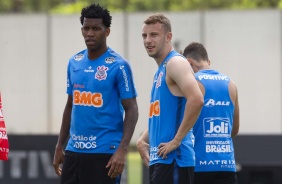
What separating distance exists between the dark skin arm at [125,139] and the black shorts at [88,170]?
91mm

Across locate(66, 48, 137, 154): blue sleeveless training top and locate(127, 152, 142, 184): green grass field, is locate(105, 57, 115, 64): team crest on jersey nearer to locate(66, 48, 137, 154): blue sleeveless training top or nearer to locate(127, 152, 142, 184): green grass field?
locate(66, 48, 137, 154): blue sleeveless training top

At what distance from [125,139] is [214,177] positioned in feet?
3.64

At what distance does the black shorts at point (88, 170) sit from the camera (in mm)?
6895

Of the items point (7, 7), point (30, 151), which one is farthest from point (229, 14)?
point (7, 7)

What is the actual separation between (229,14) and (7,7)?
1280cm

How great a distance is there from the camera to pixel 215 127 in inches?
295

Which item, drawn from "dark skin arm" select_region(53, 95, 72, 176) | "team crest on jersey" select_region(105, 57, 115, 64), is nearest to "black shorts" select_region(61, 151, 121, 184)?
"dark skin arm" select_region(53, 95, 72, 176)

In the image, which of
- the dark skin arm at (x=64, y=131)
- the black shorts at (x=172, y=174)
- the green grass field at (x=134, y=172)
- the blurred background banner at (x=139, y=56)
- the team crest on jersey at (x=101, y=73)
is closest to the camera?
the black shorts at (x=172, y=174)

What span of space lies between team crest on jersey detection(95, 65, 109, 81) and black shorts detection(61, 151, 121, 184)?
1.99ft

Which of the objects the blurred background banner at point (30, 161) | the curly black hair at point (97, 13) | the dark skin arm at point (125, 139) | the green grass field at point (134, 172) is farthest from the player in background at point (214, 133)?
the blurred background banner at point (30, 161)

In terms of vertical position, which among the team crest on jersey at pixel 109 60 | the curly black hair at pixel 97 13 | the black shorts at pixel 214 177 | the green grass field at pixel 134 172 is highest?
the curly black hair at pixel 97 13

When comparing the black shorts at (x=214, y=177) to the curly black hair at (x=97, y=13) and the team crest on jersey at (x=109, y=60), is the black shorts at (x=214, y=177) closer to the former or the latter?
the team crest on jersey at (x=109, y=60)

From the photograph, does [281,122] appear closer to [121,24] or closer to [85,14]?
[121,24]

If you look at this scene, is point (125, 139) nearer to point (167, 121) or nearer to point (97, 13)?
point (167, 121)
